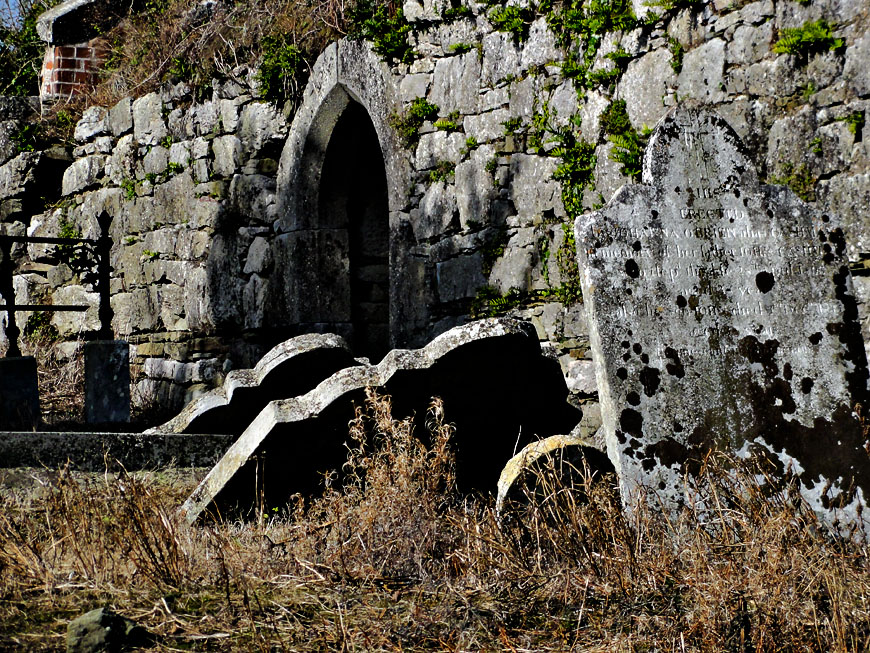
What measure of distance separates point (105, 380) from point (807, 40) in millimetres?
5359

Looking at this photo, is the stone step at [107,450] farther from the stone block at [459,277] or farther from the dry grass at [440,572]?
the stone block at [459,277]

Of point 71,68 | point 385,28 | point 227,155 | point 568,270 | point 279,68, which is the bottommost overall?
point 568,270

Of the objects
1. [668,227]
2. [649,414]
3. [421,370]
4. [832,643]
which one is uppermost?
[668,227]

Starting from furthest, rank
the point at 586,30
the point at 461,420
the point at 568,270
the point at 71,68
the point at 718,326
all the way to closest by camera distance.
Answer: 1. the point at 71,68
2. the point at 568,270
3. the point at 586,30
4. the point at 461,420
5. the point at 718,326

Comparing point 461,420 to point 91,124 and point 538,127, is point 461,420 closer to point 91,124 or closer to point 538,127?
point 538,127

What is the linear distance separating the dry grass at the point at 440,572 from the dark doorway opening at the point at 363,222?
4252mm

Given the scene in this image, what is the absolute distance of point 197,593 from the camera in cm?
300

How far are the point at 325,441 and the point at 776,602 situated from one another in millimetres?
2198

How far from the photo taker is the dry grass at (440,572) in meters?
2.64

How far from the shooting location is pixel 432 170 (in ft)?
22.2

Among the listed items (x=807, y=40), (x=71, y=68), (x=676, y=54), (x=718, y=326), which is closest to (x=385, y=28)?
(x=676, y=54)

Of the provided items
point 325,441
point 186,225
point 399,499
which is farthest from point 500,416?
point 186,225

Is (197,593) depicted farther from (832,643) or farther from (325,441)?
(832,643)

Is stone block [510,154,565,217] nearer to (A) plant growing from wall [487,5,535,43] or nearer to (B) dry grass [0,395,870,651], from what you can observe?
(A) plant growing from wall [487,5,535,43]
